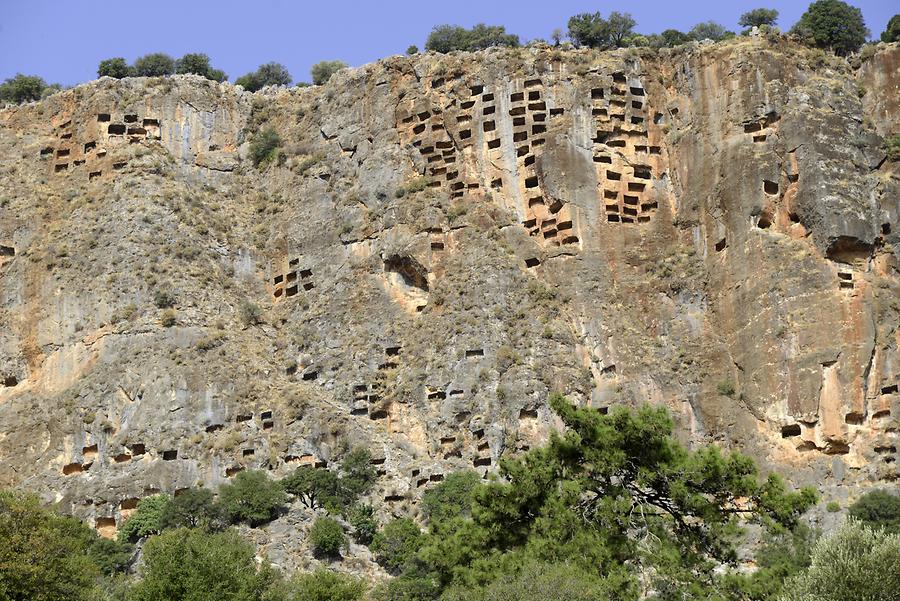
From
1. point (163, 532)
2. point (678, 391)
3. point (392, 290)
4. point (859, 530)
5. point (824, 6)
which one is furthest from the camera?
point (824, 6)

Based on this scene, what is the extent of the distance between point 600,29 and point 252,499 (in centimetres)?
3546

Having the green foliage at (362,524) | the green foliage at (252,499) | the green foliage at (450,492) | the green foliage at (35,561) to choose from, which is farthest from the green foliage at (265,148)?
the green foliage at (35,561)

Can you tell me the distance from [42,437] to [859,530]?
37.4 m

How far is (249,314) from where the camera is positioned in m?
74.8

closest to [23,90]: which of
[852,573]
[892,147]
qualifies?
[892,147]

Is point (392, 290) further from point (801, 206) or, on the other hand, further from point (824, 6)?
point (824, 6)

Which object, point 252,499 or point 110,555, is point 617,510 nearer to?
point 252,499

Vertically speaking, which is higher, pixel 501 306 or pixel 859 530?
pixel 501 306

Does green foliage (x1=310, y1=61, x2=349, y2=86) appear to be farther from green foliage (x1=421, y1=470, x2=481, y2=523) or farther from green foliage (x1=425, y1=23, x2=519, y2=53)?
green foliage (x1=421, y1=470, x2=481, y2=523)

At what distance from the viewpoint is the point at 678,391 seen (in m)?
68.5

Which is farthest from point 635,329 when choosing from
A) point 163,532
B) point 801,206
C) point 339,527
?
point 163,532

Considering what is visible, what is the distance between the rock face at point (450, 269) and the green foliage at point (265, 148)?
610mm

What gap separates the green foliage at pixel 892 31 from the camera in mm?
81000

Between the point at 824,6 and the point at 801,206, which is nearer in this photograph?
the point at 801,206
